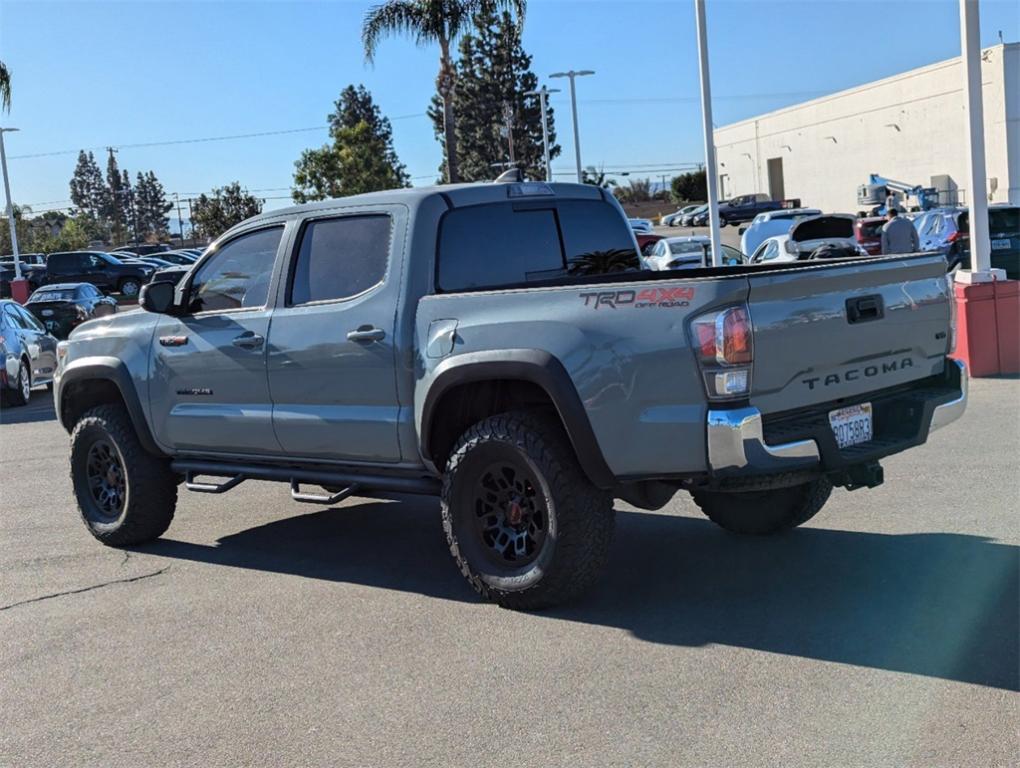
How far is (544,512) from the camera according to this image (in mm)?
5457

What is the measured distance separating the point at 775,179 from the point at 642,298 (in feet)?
255

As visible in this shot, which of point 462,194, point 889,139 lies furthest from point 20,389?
point 889,139

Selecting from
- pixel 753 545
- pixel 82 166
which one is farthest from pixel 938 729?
pixel 82 166

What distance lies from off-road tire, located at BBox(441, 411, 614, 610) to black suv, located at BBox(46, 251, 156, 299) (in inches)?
1647

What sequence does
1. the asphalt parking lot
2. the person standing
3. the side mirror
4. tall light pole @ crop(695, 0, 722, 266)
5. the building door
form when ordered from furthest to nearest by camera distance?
the building door < tall light pole @ crop(695, 0, 722, 266) < the person standing < the side mirror < the asphalt parking lot

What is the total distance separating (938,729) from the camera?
403cm

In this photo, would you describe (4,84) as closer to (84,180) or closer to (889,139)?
(889,139)

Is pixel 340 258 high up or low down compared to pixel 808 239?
up

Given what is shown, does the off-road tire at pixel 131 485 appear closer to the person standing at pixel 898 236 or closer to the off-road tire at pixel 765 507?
the off-road tire at pixel 765 507

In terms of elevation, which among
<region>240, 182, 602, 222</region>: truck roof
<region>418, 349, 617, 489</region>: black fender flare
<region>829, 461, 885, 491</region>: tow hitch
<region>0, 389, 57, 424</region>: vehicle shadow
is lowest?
<region>0, 389, 57, 424</region>: vehicle shadow

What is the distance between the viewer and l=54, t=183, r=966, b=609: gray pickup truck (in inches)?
195

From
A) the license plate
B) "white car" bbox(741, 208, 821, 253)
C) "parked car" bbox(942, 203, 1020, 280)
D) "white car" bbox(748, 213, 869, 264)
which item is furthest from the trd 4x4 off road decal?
"white car" bbox(741, 208, 821, 253)

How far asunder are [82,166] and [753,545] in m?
167

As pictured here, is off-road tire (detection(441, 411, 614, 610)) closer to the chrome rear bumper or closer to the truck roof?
the chrome rear bumper
